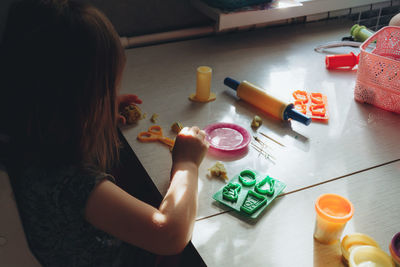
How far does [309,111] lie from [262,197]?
1.35 ft

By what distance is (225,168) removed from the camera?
917mm

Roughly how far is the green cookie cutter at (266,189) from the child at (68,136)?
0.50ft

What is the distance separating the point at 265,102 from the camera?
113 centimetres

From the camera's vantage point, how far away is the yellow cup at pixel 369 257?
65 centimetres

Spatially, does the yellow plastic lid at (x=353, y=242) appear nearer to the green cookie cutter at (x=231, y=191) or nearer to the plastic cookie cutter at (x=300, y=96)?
the green cookie cutter at (x=231, y=191)

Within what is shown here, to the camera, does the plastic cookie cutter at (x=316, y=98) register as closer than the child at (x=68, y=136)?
No

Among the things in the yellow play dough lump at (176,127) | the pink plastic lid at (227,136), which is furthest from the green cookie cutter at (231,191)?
the yellow play dough lump at (176,127)

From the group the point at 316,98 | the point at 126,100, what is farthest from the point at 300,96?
the point at 126,100

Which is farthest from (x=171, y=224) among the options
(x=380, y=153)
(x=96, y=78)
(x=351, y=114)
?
(x=351, y=114)

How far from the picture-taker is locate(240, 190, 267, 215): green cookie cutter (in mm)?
783

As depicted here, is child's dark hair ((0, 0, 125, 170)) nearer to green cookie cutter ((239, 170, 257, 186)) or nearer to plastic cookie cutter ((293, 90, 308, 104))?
green cookie cutter ((239, 170, 257, 186))

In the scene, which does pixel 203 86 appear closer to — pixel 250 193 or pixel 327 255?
pixel 250 193

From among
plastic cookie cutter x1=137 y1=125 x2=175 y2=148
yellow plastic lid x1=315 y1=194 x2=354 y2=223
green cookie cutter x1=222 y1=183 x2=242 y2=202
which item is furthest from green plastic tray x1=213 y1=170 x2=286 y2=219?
plastic cookie cutter x1=137 y1=125 x2=175 y2=148

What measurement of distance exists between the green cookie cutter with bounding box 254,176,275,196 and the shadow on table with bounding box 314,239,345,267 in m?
0.14
